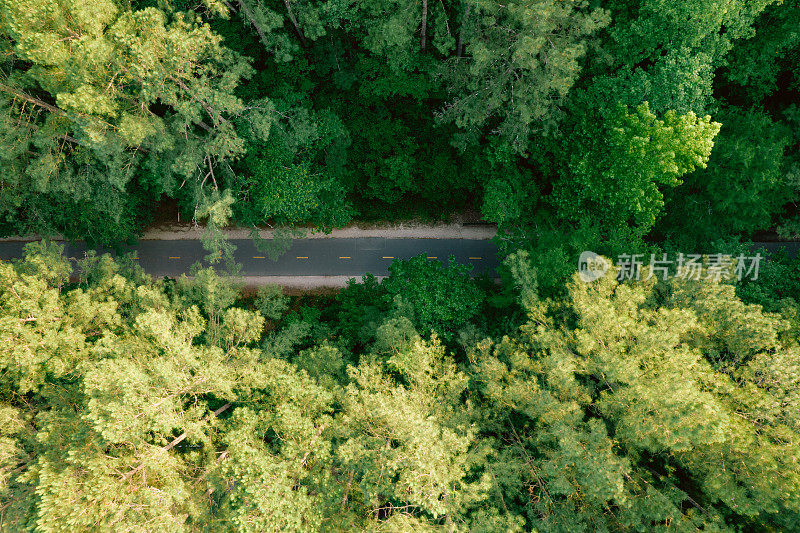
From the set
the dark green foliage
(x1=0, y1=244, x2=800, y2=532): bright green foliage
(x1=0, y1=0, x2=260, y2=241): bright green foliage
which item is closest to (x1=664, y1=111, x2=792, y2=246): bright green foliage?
(x1=0, y1=244, x2=800, y2=532): bright green foliage

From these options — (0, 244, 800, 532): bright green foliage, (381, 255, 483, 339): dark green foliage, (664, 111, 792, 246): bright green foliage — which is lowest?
(0, 244, 800, 532): bright green foliage

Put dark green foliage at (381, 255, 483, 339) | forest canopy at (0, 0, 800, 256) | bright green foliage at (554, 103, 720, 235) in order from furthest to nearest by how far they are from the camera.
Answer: dark green foliage at (381, 255, 483, 339) < bright green foliage at (554, 103, 720, 235) < forest canopy at (0, 0, 800, 256)

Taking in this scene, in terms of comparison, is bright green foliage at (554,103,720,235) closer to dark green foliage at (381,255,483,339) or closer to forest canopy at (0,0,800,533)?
forest canopy at (0,0,800,533)

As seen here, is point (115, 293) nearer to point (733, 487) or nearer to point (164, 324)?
point (164, 324)

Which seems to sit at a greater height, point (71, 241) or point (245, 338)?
point (71, 241)

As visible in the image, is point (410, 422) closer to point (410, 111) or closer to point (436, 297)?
point (436, 297)

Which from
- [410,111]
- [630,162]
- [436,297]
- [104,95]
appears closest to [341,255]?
[436,297]

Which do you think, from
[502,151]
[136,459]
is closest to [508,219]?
[502,151]

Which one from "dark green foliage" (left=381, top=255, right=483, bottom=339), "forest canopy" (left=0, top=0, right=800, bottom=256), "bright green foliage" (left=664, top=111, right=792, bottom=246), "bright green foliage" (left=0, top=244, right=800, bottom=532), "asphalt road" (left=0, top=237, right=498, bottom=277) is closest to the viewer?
"bright green foliage" (left=0, top=244, right=800, bottom=532)
